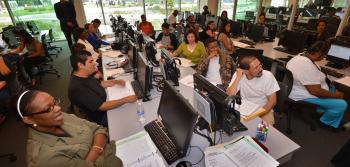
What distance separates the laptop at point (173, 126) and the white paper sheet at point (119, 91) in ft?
2.53

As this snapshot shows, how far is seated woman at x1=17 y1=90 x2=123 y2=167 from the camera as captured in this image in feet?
3.93

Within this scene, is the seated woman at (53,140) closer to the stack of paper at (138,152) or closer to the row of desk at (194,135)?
the stack of paper at (138,152)

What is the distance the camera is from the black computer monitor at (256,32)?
497 centimetres

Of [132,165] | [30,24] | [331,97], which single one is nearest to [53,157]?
[132,165]

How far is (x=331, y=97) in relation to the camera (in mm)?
2676

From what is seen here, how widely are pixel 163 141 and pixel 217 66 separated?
1.81 meters

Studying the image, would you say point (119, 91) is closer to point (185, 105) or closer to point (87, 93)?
point (87, 93)

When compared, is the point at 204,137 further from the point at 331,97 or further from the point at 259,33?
the point at 259,33

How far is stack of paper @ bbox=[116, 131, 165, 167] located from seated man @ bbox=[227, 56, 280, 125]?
3.68 feet

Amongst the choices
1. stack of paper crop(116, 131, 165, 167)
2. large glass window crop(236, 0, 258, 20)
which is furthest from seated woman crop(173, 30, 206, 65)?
large glass window crop(236, 0, 258, 20)

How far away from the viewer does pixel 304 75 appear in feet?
8.49

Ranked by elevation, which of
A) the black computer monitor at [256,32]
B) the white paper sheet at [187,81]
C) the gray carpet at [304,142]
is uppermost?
the black computer monitor at [256,32]

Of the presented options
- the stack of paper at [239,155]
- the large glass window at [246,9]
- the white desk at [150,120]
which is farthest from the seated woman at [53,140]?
the large glass window at [246,9]

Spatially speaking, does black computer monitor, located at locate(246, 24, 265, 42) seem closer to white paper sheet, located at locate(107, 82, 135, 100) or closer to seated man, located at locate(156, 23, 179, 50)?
seated man, located at locate(156, 23, 179, 50)
